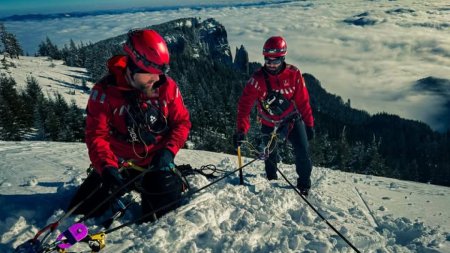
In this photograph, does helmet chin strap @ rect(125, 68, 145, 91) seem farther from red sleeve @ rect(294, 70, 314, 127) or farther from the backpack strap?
red sleeve @ rect(294, 70, 314, 127)

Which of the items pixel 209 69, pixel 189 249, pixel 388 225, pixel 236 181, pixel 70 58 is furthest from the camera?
pixel 209 69

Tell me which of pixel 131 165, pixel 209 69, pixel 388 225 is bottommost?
pixel 209 69

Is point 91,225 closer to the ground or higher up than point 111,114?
closer to the ground

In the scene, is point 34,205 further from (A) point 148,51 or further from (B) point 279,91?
(B) point 279,91

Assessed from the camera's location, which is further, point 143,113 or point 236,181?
point 236,181

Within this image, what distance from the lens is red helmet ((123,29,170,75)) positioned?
4.99 meters

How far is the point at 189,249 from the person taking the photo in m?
5.07

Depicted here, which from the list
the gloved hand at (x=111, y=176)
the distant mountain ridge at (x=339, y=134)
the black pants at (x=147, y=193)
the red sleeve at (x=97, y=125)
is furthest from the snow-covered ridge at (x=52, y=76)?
the gloved hand at (x=111, y=176)

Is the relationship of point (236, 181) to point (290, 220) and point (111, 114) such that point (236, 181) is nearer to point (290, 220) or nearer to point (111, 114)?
point (290, 220)

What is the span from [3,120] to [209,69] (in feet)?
422

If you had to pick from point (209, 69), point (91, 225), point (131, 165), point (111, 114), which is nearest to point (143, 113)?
point (111, 114)

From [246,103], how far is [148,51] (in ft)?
13.3

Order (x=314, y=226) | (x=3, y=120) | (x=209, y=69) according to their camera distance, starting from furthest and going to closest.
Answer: (x=209, y=69), (x=3, y=120), (x=314, y=226)

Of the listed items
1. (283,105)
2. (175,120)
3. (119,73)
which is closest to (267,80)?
(283,105)
